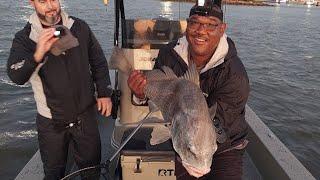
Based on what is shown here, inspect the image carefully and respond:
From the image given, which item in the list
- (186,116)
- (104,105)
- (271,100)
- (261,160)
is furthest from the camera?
(271,100)

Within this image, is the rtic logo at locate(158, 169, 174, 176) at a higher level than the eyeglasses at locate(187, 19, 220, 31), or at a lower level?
lower

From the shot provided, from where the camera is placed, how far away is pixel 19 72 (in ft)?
10.1

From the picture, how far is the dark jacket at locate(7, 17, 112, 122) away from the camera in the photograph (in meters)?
3.34

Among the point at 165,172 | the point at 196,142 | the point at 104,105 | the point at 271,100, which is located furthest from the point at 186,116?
the point at 271,100

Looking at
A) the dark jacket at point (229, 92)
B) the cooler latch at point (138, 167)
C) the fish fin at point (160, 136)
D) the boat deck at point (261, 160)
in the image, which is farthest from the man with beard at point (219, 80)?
the boat deck at point (261, 160)

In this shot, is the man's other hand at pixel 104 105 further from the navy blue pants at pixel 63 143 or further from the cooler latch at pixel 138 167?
the cooler latch at pixel 138 167

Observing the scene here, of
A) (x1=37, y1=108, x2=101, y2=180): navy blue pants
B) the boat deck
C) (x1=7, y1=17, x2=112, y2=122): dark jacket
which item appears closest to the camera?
(x1=7, y1=17, x2=112, y2=122): dark jacket

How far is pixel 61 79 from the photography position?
3453 millimetres

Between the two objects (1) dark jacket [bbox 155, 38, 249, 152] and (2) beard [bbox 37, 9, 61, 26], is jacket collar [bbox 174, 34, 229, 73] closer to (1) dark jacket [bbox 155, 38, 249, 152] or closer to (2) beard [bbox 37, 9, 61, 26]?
(1) dark jacket [bbox 155, 38, 249, 152]

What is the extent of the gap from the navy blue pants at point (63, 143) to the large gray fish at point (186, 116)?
0.89 meters

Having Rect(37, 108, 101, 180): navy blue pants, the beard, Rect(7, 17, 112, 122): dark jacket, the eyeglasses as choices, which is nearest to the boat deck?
Rect(37, 108, 101, 180): navy blue pants

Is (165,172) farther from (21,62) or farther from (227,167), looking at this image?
(21,62)

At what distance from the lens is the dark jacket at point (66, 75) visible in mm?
3342

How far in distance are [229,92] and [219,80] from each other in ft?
0.46
